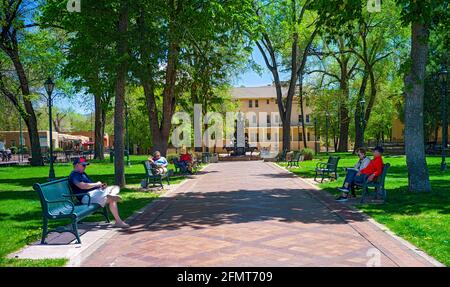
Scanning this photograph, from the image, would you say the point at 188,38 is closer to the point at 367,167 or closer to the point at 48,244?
the point at 367,167

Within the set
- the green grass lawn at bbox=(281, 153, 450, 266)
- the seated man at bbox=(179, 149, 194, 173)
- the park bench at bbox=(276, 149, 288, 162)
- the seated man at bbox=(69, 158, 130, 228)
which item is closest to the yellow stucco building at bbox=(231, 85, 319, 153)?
the park bench at bbox=(276, 149, 288, 162)

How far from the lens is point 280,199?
1232 centimetres

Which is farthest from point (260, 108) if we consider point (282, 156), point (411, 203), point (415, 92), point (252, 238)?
point (252, 238)

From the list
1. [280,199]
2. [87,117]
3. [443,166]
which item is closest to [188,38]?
[280,199]

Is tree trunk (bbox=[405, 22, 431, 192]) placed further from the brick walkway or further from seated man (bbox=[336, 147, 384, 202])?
the brick walkway

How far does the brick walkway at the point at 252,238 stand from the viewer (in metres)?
6.05

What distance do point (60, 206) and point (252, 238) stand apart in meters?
3.26

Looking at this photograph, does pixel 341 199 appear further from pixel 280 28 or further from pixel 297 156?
pixel 280 28

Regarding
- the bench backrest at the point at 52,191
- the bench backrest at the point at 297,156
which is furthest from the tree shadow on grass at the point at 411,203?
the bench backrest at the point at 297,156

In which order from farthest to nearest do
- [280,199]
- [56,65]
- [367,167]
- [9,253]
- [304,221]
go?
[56,65] → [280,199] → [367,167] → [304,221] → [9,253]

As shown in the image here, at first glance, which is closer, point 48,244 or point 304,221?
point 48,244

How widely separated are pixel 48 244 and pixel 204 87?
1852 cm
